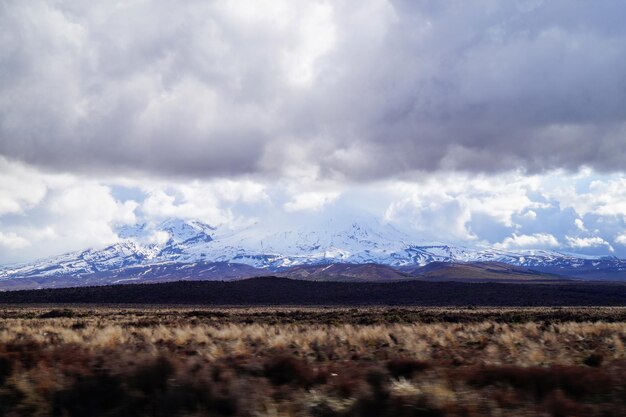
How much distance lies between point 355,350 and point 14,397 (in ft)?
28.7

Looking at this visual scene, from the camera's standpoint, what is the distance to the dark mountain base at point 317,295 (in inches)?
3821

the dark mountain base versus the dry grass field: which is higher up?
the dark mountain base

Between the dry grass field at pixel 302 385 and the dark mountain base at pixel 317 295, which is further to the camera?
the dark mountain base at pixel 317 295

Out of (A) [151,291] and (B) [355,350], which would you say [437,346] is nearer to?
(B) [355,350]

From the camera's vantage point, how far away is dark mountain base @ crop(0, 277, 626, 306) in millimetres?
97062

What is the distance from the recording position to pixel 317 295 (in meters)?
110

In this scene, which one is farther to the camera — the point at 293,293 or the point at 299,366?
the point at 293,293

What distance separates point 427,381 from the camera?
9.83 m

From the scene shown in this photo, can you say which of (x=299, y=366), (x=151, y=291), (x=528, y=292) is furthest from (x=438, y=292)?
(x=299, y=366)

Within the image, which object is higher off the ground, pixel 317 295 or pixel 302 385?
pixel 317 295

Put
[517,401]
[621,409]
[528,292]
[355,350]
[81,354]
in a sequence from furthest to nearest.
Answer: [528,292] → [355,350] → [81,354] → [517,401] → [621,409]

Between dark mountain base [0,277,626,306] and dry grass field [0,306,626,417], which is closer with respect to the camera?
dry grass field [0,306,626,417]

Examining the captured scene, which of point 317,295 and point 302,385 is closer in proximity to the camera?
point 302,385

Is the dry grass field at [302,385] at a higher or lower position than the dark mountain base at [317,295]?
lower
